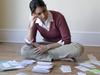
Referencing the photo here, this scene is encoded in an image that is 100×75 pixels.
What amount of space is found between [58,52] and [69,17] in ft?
3.32

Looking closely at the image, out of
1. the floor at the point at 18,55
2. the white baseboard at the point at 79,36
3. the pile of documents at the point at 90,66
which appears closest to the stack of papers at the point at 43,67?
the floor at the point at 18,55

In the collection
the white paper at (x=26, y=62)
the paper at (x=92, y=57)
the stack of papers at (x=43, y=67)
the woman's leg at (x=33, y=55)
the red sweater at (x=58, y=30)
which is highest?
the red sweater at (x=58, y=30)

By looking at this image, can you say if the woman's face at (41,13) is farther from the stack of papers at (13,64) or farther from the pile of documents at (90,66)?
the pile of documents at (90,66)

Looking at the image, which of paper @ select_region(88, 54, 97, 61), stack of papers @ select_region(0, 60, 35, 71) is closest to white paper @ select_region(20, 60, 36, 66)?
stack of papers @ select_region(0, 60, 35, 71)

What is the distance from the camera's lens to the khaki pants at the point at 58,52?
8.90ft

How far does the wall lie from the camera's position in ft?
11.7

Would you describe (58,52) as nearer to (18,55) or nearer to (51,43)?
(51,43)

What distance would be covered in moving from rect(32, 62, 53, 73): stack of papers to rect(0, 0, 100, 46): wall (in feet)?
3.71

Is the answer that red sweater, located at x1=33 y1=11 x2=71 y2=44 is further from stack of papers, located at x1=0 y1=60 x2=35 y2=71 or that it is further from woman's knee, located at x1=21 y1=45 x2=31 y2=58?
stack of papers, located at x1=0 y1=60 x2=35 y2=71

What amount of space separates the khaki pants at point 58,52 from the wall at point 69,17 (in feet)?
2.98

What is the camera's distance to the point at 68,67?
2564 mm

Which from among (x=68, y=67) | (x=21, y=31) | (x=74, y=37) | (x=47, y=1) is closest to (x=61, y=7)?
(x=47, y=1)

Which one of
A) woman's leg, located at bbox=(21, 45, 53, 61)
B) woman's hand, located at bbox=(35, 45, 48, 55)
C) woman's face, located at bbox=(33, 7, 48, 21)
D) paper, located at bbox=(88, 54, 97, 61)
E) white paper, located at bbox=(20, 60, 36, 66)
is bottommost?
paper, located at bbox=(88, 54, 97, 61)

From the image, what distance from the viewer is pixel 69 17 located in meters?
3.62
